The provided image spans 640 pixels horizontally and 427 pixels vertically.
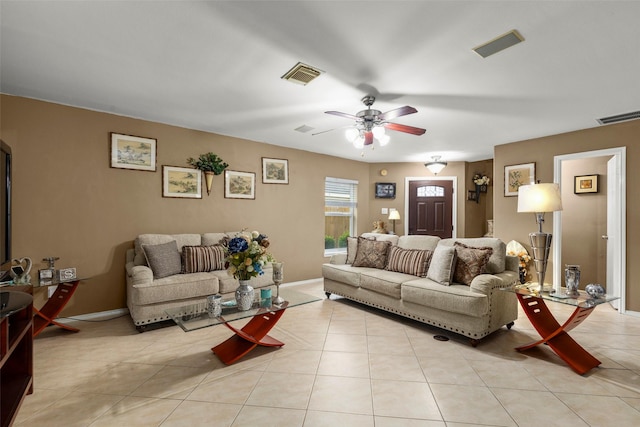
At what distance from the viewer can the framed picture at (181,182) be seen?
161 inches

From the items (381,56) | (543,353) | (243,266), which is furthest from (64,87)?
(543,353)

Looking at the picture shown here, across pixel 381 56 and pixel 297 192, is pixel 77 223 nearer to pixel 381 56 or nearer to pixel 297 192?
pixel 297 192

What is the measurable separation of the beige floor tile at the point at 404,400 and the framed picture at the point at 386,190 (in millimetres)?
4817

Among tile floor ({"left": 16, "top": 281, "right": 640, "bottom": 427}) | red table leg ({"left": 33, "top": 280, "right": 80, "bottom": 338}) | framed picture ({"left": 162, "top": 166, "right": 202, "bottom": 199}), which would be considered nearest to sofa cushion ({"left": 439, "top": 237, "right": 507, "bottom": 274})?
tile floor ({"left": 16, "top": 281, "right": 640, "bottom": 427})

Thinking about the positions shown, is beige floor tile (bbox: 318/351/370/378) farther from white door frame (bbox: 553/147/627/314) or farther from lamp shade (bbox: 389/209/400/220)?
lamp shade (bbox: 389/209/400/220)

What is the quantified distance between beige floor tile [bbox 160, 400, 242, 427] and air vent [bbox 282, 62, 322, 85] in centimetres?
252

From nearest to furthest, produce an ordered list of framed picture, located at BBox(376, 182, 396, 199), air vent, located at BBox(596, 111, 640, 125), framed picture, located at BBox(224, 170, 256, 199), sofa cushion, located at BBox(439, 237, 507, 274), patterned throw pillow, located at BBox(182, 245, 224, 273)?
sofa cushion, located at BBox(439, 237, 507, 274) < air vent, located at BBox(596, 111, 640, 125) < patterned throw pillow, located at BBox(182, 245, 224, 273) < framed picture, located at BBox(224, 170, 256, 199) < framed picture, located at BBox(376, 182, 396, 199)

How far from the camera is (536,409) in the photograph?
75.2 inches

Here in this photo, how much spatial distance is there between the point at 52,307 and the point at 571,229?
287 inches

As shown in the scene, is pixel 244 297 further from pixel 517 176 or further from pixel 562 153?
pixel 562 153

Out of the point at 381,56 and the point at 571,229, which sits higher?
the point at 381,56

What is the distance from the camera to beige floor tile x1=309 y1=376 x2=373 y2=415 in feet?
6.31

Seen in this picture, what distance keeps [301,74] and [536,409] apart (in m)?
2.94

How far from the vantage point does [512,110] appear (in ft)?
11.4
